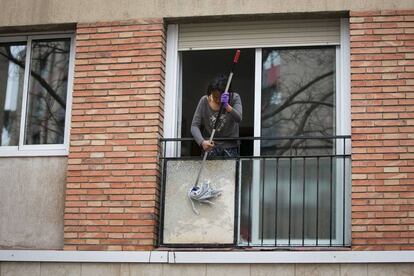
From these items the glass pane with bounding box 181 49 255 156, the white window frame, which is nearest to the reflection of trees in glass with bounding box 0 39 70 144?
the white window frame

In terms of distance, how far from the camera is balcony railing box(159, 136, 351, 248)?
10.3 meters

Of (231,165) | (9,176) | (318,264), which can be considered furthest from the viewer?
(9,176)

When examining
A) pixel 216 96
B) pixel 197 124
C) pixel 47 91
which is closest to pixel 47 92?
pixel 47 91

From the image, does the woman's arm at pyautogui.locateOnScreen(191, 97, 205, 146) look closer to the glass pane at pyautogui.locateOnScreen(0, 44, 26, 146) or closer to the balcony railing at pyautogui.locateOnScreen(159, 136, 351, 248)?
the balcony railing at pyautogui.locateOnScreen(159, 136, 351, 248)

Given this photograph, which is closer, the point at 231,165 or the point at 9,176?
the point at 231,165

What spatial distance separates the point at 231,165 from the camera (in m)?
→ 10.6

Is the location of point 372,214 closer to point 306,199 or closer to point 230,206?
point 306,199

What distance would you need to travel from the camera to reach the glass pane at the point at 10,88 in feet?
38.4

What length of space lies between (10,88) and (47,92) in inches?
21.0

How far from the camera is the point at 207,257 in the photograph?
33.4 ft

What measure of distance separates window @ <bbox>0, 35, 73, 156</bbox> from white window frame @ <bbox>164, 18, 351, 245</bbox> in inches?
50.6

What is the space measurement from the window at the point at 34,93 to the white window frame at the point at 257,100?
1.29 meters

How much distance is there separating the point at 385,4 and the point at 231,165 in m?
2.48

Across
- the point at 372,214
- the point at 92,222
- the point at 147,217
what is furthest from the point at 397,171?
the point at 92,222
